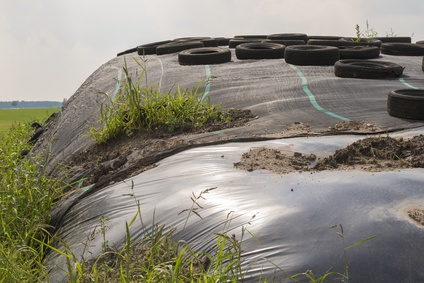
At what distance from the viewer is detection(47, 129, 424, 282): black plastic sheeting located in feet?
9.84

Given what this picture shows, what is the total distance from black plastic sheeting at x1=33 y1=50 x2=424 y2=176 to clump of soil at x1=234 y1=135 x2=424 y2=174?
3.00 ft

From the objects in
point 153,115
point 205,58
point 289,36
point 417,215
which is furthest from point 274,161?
point 289,36

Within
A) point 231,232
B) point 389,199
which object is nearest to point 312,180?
point 389,199

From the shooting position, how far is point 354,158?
4.28 metres

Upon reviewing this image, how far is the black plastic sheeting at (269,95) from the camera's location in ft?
19.2

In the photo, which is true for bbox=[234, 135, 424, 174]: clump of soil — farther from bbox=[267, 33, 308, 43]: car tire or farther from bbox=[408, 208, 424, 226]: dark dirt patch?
bbox=[267, 33, 308, 43]: car tire

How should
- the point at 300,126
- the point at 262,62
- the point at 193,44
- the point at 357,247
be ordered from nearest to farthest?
the point at 357,247 < the point at 300,126 < the point at 262,62 < the point at 193,44

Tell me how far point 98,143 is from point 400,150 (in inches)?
121

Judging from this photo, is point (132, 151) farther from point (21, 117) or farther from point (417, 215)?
point (21, 117)

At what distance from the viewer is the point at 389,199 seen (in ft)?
11.2

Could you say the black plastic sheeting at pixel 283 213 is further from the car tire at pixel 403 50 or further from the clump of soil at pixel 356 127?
the car tire at pixel 403 50

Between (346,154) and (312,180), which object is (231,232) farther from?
(346,154)

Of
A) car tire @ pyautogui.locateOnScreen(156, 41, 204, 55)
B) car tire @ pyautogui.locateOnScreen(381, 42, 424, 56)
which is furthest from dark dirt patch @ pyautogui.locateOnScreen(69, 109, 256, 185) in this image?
car tire @ pyautogui.locateOnScreen(381, 42, 424, 56)

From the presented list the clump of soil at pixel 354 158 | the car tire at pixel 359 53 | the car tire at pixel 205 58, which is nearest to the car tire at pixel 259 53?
the car tire at pixel 205 58
